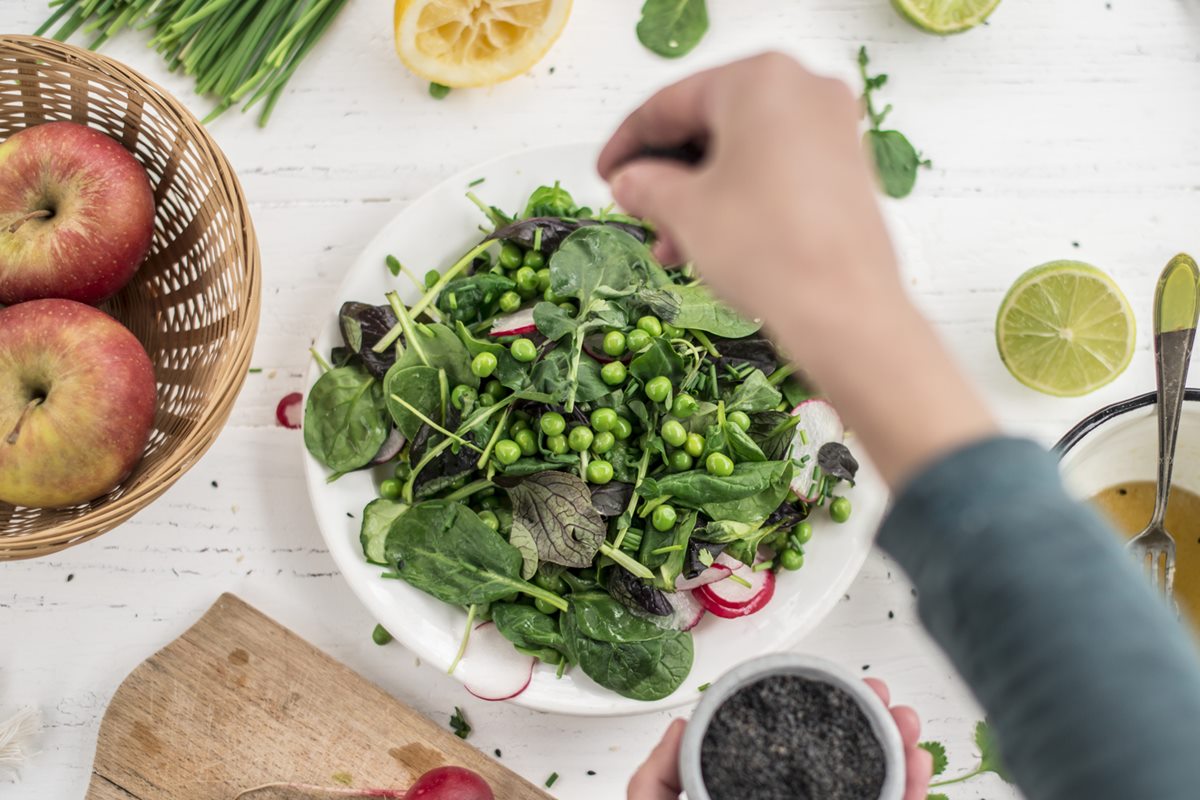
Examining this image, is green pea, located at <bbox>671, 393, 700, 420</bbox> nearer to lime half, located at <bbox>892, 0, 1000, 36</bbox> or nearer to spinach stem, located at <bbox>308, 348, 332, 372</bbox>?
spinach stem, located at <bbox>308, 348, 332, 372</bbox>

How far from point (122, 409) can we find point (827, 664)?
2.96 ft

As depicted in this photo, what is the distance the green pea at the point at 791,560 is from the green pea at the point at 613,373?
1.12 feet

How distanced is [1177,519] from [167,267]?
1512 millimetres

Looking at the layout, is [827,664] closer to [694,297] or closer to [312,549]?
[694,297]

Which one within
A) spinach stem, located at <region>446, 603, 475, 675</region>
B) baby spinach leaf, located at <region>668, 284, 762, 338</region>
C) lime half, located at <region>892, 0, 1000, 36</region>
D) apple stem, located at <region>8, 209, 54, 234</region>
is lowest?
spinach stem, located at <region>446, 603, 475, 675</region>

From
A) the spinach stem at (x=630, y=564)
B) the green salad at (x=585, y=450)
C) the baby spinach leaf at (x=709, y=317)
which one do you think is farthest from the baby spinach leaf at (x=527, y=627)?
the baby spinach leaf at (x=709, y=317)

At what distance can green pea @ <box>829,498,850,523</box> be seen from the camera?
133 cm

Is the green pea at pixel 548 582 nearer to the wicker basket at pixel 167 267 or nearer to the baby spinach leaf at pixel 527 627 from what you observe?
the baby spinach leaf at pixel 527 627

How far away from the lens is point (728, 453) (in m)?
1.31

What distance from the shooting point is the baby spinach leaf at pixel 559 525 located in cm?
125

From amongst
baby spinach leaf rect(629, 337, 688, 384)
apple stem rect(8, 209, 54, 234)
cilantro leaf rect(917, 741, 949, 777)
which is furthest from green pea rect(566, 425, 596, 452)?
apple stem rect(8, 209, 54, 234)

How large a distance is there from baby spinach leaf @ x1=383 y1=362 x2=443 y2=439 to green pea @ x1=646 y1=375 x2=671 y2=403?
0.97 ft

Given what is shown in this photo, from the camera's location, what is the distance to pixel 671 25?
158 cm

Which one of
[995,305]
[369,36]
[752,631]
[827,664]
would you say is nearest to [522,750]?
[752,631]
